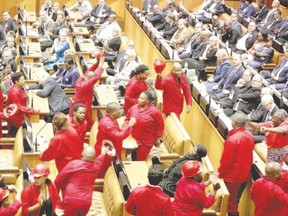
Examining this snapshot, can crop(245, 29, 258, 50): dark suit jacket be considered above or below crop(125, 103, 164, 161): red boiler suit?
Answer: below

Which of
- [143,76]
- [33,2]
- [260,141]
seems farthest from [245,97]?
[33,2]

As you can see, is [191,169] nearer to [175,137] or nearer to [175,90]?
[175,137]

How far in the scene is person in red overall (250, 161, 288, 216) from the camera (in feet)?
18.3

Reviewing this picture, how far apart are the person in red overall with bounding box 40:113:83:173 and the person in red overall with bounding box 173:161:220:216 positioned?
43.6 inches

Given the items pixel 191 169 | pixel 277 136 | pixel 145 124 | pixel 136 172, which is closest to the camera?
pixel 191 169

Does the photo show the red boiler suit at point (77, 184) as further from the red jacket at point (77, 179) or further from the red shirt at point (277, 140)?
the red shirt at point (277, 140)

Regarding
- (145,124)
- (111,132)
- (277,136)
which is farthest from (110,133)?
(277,136)

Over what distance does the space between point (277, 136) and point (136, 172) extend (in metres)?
1.38

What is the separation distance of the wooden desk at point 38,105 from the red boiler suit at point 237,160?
2.48m

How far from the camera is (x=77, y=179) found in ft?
18.3

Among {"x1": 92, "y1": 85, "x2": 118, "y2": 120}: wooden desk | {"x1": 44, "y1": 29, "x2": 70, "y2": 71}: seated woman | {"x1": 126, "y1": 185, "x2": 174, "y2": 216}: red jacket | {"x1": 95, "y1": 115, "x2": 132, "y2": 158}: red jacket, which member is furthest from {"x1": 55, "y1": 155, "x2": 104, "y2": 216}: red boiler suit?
{"x1": 44, "y1": 29, "x2": 70, "y2": 71}: seated woman

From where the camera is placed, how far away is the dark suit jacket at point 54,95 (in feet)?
26.9

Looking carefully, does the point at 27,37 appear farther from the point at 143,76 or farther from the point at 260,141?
the point at 260,141

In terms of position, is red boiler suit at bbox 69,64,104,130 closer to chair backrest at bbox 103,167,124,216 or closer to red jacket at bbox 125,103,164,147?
red jacket at bbox 125,103,164,147
